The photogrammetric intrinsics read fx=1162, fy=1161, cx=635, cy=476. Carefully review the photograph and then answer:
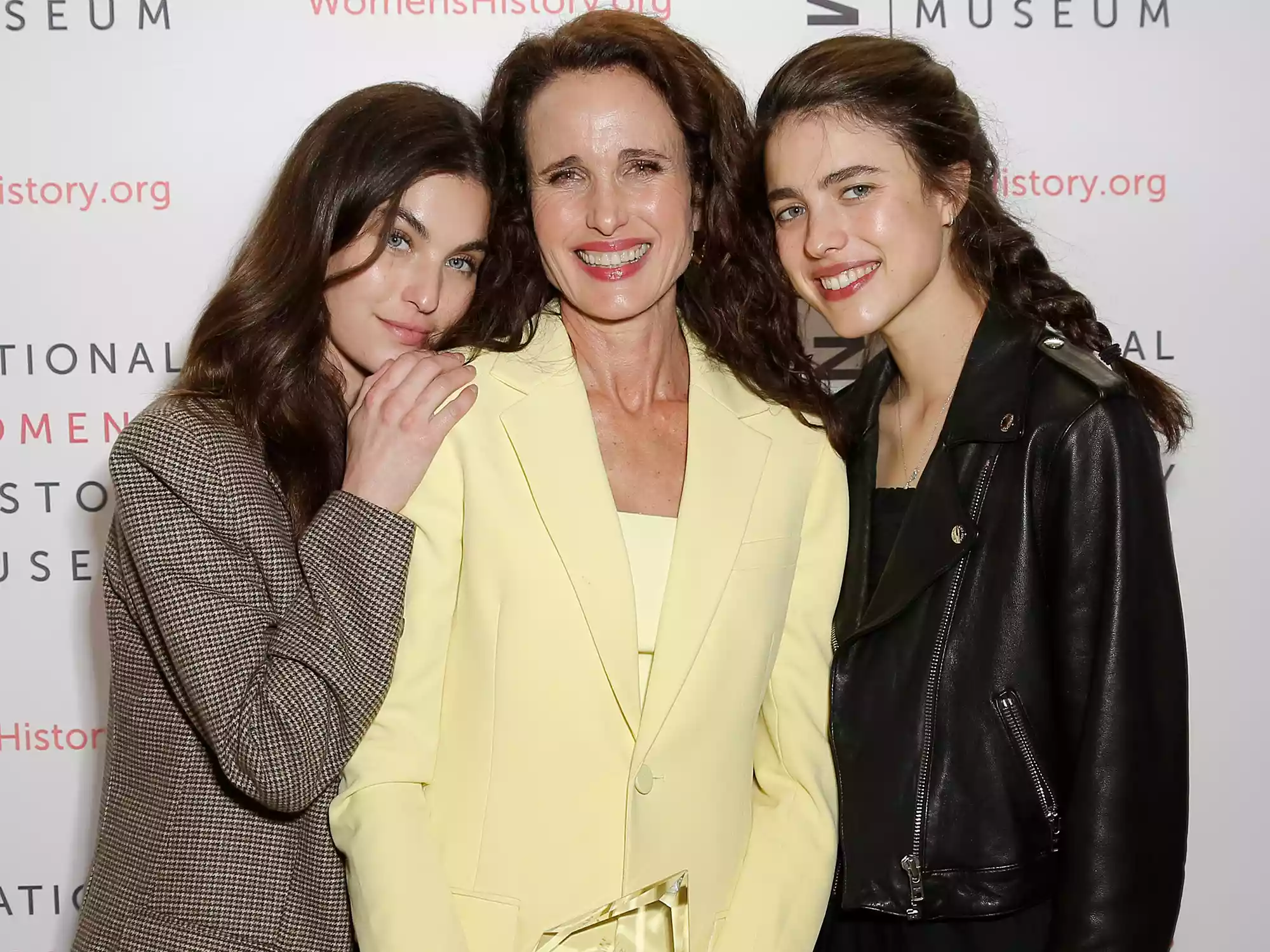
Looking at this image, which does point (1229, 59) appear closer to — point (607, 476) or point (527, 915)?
point (607, 476)

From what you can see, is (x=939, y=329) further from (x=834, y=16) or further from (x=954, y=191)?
(x=834, y=16)

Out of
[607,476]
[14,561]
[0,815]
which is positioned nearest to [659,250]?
[607,476]

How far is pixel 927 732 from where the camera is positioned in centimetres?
197

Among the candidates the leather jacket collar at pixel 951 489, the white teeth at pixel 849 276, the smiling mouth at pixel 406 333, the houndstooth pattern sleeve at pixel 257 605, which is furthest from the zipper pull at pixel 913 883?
the smiling mouth at pixel 406 333

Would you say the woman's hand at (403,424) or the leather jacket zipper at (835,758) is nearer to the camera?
the woman's hand at (403,424)

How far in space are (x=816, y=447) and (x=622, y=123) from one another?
0.68m

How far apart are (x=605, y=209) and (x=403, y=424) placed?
1.72ft

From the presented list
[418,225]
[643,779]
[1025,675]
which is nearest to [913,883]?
[1025,675]

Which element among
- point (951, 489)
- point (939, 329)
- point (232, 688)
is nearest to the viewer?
point (232, 688)

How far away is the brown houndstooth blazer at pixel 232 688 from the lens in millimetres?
1778

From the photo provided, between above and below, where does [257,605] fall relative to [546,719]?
above

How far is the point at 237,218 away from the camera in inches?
115

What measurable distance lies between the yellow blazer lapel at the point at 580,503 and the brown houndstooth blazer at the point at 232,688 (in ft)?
0.78

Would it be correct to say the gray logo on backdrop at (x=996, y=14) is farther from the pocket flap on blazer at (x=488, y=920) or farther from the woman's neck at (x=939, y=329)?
the pocket flap on blazer at (x=488, y=920)
